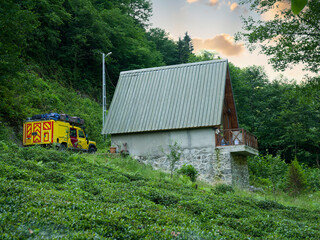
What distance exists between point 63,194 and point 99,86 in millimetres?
30173

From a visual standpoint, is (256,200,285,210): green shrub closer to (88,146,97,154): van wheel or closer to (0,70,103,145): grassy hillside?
(0,70,103,145): grassy hillside

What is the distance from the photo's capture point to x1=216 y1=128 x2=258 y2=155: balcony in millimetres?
19844

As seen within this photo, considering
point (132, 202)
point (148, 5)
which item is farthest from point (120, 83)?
point (148, 5)

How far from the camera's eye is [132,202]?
7.95 meters

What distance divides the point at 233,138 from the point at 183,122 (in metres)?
3.00

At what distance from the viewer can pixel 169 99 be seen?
22688 millimetres

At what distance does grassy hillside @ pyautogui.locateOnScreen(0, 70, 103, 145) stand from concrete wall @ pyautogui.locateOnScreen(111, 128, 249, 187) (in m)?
5.54

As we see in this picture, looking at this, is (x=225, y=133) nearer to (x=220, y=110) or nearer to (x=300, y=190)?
(x=220, y=110)

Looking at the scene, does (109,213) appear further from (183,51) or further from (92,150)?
(183,51)

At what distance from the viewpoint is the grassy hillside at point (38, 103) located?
61.0ft

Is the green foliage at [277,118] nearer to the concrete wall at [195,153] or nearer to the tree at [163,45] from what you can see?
the tree at [163,45]

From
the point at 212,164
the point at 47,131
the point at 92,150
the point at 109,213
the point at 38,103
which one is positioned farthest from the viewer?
the point at 38,103

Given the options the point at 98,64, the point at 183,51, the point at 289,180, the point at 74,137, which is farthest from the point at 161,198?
the point at 183,51

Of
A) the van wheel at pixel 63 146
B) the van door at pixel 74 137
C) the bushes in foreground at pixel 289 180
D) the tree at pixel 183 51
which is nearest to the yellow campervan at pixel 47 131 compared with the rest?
the van wheel at pixel 63 146
